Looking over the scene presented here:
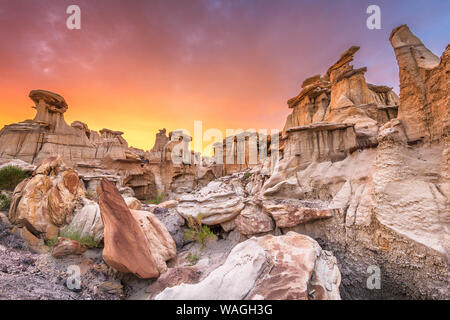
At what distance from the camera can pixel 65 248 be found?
3.78 metres

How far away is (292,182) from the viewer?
18.2 feet

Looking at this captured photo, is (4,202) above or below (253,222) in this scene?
above

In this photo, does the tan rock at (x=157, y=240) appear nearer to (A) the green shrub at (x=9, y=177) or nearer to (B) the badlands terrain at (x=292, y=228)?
(B) the badlands terrain at (x=292, y=228)

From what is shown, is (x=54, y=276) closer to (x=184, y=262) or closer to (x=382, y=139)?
(x=184, y=262)

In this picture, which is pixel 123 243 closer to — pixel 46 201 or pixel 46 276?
pixel 46 276

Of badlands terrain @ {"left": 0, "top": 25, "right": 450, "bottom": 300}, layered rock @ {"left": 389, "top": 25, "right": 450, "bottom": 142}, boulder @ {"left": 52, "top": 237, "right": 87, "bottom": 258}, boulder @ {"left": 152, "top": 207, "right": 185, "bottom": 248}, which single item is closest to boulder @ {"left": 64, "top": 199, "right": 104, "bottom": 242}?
badlands terrain @ {"left": 0, "top": 25, "right": 450, "bottom": 300}

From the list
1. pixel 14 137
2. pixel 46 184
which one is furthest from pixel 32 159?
pixel 46 184

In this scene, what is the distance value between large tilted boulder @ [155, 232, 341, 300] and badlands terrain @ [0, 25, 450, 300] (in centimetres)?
2

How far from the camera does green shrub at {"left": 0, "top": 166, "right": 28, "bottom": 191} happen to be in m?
6.71

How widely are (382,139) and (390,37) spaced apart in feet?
11.5

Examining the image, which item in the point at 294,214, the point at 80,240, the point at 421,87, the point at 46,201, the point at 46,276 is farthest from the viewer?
the point at 46,201

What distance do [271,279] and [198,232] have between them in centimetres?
349

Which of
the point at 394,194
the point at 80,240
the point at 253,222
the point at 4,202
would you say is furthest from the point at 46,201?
the point at 394,194
